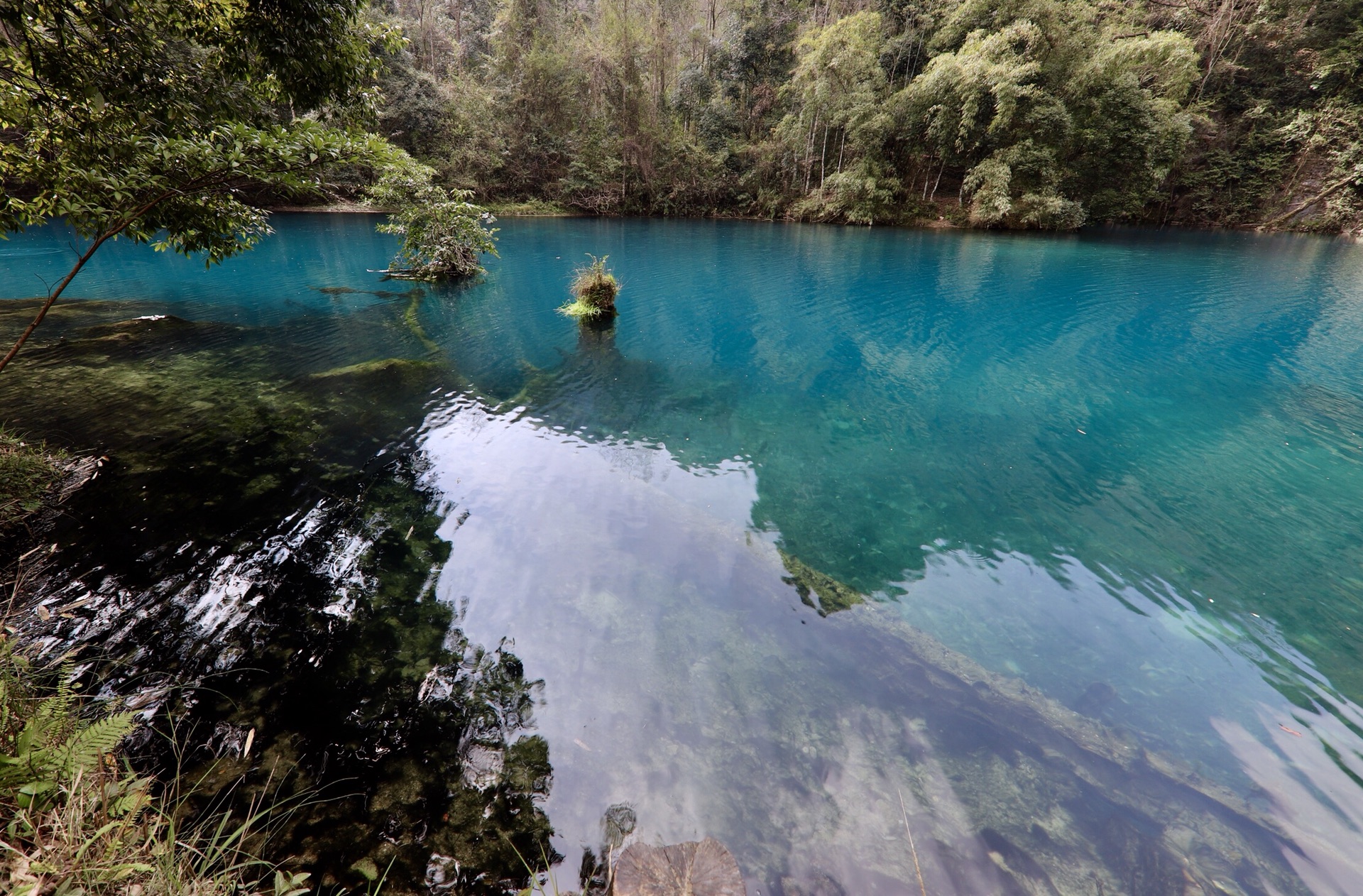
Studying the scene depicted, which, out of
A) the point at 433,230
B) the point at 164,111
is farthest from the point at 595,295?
the point at 164,111

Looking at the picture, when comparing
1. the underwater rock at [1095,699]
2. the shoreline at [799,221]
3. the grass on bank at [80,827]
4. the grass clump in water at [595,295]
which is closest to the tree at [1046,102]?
the shoreline at [799,221]

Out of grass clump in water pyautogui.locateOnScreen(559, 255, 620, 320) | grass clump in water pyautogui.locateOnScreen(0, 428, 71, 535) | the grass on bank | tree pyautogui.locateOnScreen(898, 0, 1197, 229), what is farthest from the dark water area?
tree pyautogui.locateOnScreen(898, 0, 1197, 229)

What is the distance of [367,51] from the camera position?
219 inches

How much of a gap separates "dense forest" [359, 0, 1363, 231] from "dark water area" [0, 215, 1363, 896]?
84.6 feet

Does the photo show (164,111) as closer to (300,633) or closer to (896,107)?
(300,633)

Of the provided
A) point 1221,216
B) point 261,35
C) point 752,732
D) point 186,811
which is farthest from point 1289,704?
point 1221,216

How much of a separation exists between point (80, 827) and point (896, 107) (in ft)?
131

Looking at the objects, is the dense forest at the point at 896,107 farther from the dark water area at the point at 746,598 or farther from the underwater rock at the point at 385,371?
the underwater rock at the point at 385,371

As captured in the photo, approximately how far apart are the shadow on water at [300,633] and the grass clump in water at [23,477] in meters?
0.26

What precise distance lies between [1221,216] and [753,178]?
30105 mm

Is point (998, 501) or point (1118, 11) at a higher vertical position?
point (1118, 11)

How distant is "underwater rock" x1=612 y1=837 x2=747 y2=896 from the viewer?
83.3 inches

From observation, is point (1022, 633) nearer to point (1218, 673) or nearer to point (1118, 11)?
point (1218, 673)

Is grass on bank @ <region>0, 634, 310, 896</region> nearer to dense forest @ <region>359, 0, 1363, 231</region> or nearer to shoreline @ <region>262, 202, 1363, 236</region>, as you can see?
shoreline @ <region>262, 202, 1363, 236</region>
